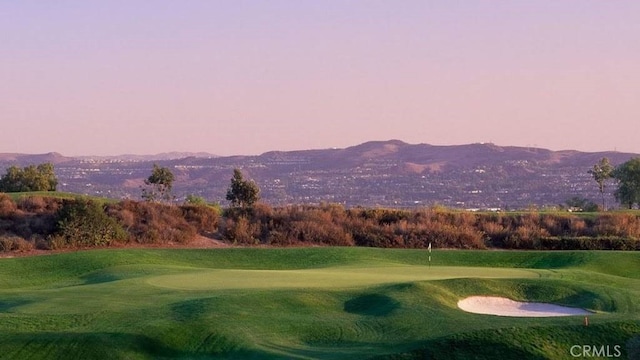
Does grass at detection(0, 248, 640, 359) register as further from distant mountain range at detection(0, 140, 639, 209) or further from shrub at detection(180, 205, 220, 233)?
distant mountain range at detection(0, 140, 639, 209)

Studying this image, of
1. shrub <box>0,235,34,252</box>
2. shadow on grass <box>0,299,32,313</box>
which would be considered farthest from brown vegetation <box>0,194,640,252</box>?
shadow on grass <box>0,299,32,313</box>

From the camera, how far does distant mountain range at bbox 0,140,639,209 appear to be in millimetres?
88000

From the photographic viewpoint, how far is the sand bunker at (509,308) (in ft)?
57.4

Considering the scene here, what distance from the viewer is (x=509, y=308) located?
1817 cm

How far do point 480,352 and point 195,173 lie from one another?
298 feet

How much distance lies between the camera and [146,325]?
13.9 meters

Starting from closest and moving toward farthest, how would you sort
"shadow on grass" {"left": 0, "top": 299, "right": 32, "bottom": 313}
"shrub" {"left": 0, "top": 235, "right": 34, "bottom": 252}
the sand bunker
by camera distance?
"shadow on grass" {"left": 0, "top": 299, "right": 32, "bottom": 313} < the sand bunker < "shrub" {"left": 0, "top": 235, "right": 34, "bottom": 252}

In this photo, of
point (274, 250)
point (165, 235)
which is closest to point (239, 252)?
point (274, 250)

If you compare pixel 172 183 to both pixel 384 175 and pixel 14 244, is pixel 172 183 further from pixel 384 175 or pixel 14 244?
pixel 384 175

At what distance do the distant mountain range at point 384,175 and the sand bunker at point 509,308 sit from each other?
2227 inches

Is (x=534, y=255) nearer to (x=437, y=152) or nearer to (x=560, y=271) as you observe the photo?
(x=560, y=271)
